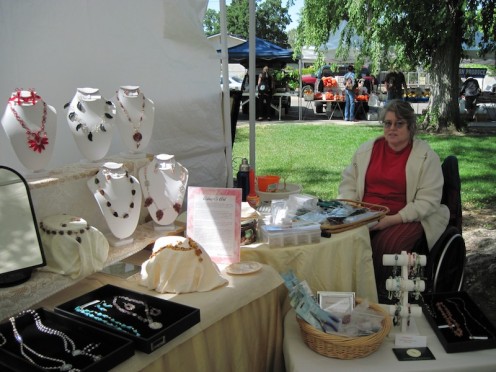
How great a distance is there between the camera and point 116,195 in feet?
5.68

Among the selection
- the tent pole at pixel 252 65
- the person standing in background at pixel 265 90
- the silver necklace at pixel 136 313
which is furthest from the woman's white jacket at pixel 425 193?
the person standing in background at pixel 265 90

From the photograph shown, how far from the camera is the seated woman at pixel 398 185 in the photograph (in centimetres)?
235

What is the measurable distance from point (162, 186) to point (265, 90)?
870 centimetres

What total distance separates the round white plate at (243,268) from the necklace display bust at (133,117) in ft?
2.22

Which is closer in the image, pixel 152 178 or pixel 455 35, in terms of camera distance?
pixel 152 178

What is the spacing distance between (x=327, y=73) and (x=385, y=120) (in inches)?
514

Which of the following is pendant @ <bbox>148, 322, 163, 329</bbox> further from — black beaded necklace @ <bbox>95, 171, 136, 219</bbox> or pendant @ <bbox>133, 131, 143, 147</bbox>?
pendant @ <bbox>133, 131, 143, 147</bbox>

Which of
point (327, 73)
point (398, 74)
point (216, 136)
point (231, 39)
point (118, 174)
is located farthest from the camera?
point (327, 73)

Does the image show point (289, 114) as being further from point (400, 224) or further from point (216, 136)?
point (400, 224)

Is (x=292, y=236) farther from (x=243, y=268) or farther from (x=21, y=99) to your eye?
(x=21, y=99)

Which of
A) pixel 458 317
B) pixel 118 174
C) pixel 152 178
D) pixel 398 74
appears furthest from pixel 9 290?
pixel 398 74

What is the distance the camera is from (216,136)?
123 inches

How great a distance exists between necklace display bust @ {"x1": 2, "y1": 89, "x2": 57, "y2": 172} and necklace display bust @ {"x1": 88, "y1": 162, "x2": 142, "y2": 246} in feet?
0.67

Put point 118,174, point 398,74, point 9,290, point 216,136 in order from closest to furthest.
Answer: point 9,290 < point 118,174 < point 216,136 < point 398,74
